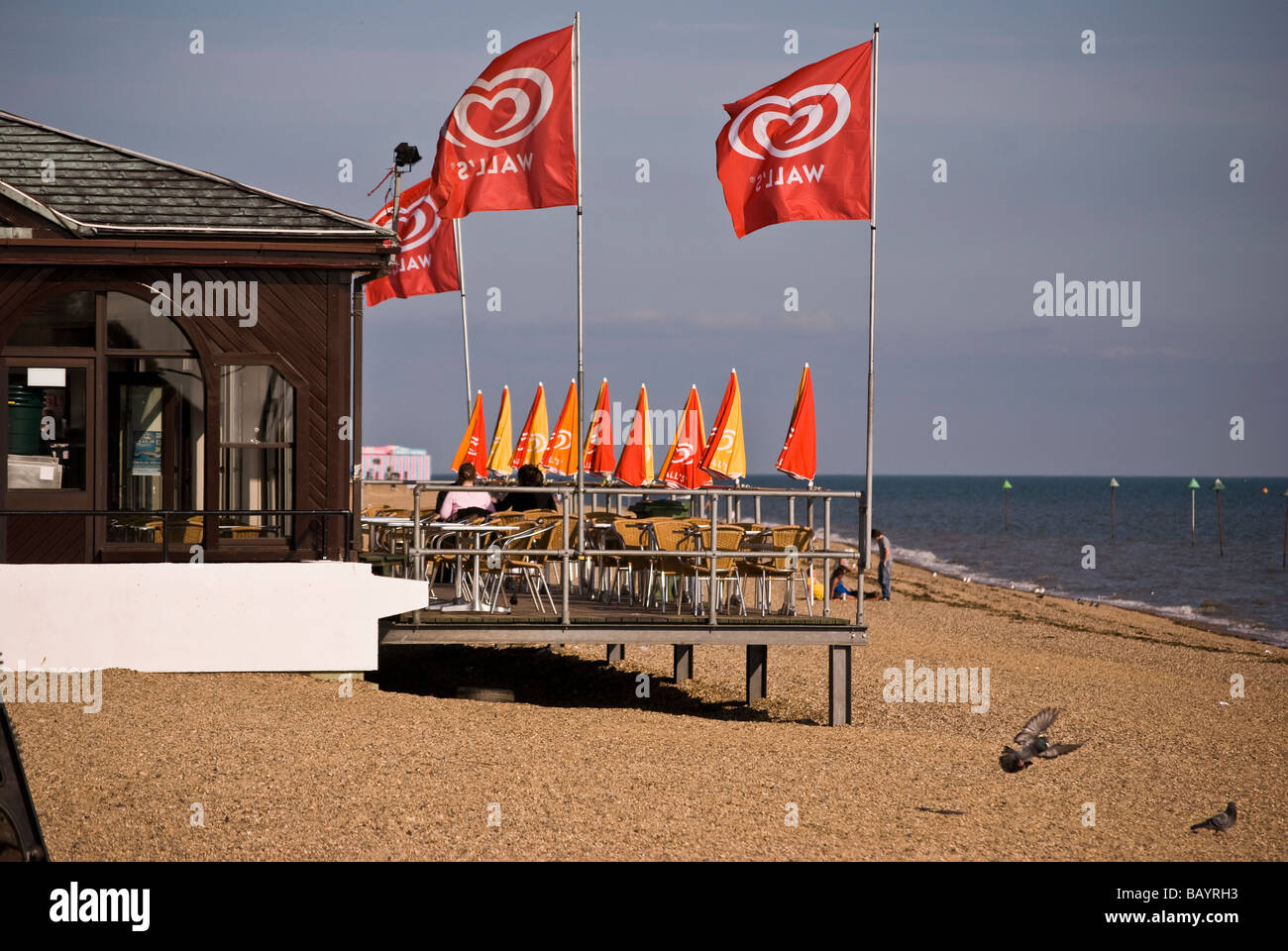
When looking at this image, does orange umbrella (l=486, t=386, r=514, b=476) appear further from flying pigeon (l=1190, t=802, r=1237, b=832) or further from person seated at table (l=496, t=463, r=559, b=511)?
flying pigeon (l=1190, t=802, r=1237, b=832)

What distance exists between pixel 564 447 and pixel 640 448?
7.30 ft

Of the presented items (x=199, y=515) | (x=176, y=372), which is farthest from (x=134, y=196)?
(x=199, y=515)

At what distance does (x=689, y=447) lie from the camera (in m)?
21.6

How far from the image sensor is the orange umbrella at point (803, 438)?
16.9 m

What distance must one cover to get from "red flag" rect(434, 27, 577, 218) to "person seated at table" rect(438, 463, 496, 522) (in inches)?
106

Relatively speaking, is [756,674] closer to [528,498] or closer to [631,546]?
[631,546]

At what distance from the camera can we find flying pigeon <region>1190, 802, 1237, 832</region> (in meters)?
8.70

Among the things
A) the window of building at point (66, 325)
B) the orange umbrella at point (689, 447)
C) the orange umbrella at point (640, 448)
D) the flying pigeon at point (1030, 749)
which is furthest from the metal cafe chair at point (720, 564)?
the orange umbrella at point (640, 448)

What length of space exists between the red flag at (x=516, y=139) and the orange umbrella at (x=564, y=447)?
40.1 feet

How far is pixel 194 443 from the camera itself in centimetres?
1181

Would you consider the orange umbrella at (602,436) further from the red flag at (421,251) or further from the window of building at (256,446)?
the window of building at (256,446)

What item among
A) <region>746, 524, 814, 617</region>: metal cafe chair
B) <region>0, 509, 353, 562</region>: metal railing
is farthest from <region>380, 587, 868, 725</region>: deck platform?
<region>0, 509, 353, 562</region>: metal railing
